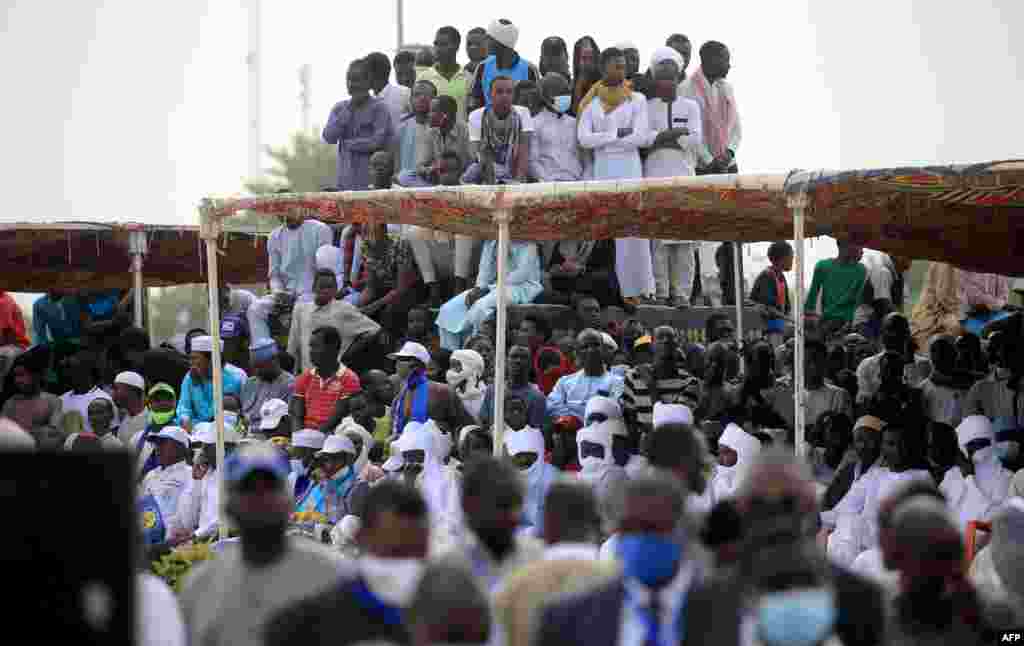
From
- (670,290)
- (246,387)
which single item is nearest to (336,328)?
(246,387)

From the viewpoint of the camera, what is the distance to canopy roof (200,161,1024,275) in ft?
31.9

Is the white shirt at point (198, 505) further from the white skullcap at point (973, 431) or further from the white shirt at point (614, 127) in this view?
the white skullcap at point (973, 431)

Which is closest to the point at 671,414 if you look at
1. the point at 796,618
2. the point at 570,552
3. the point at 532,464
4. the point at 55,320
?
the point at 532,464

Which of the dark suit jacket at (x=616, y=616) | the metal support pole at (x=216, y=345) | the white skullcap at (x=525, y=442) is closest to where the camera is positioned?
the dark suit jacket at (x=616, y=616)

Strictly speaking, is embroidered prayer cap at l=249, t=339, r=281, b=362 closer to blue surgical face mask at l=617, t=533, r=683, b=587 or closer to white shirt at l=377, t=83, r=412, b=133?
white shirt at l=377, t=83, r=412, b=133

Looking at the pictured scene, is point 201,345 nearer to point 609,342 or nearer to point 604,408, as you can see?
point 609,342

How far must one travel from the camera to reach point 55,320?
17578 mm

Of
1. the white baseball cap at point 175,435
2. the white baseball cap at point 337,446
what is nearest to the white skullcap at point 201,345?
the white baseball cap at point 175,435

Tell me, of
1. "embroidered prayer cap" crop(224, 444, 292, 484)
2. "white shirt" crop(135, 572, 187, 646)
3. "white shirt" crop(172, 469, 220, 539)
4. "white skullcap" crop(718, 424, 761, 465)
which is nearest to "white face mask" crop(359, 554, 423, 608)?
"embroidered prayer cap" crop(224, 444, 292, 484)

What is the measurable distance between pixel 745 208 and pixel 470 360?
2699mm

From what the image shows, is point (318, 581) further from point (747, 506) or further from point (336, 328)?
point (336, 328)

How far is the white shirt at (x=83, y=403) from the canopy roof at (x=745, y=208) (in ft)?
8.56

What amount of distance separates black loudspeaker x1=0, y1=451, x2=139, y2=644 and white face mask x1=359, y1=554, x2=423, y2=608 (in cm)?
103

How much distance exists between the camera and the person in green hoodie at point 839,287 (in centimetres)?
1407
